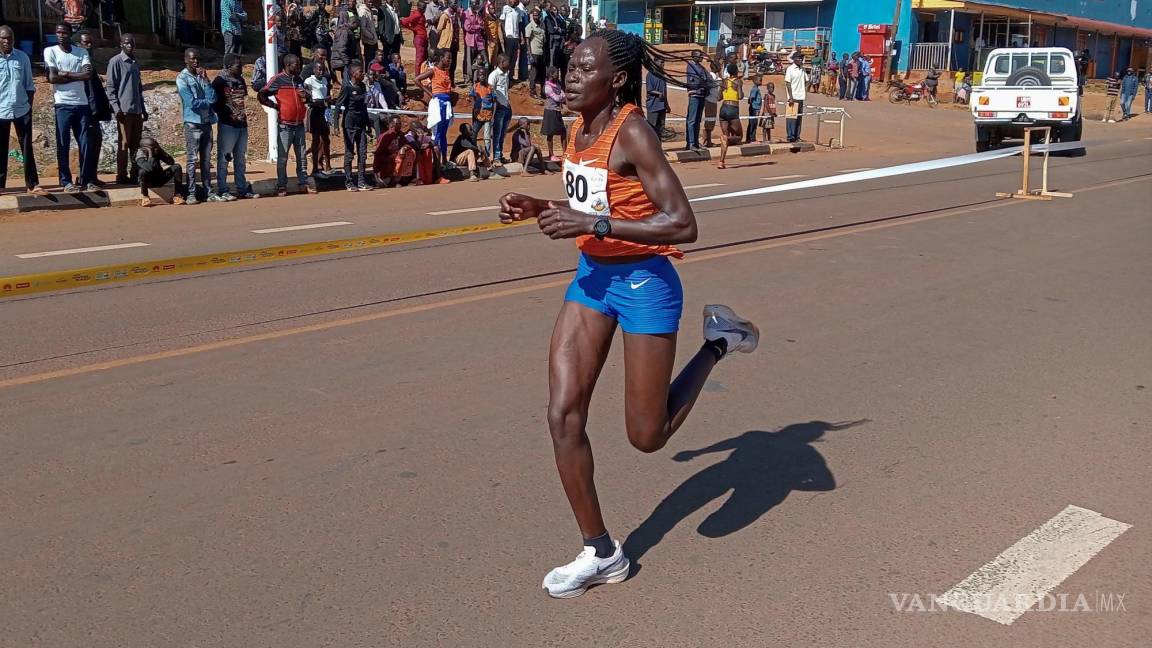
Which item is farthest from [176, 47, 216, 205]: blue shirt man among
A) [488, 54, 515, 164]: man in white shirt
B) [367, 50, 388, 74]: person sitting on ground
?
[488, 54, 515, 164]: man in white shirt

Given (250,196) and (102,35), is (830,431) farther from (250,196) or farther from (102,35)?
(102,35)

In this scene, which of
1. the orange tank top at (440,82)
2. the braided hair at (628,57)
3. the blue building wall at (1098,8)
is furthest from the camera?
the blue building wall at (1098,8)

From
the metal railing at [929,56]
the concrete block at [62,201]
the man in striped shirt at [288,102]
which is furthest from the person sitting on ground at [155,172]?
the metal railing at [929,56]

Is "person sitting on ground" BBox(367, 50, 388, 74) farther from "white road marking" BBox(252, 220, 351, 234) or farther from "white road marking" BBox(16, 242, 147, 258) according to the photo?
"white road marking" BBox(16, 242, 147, 258)

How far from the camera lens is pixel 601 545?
11.9ft

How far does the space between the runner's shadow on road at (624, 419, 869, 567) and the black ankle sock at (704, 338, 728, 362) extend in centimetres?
61

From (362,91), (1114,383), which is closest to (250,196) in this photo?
(362,91)

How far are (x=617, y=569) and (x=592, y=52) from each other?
174cm

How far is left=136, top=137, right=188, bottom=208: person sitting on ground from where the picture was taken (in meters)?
13.6

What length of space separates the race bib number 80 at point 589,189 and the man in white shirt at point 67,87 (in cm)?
1128

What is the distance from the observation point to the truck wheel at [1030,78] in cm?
2461

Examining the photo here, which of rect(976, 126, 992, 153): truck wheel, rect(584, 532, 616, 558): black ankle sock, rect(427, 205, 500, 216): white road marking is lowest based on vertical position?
rect(427, 205, 500, 216): white road marking

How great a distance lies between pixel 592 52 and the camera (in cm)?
371

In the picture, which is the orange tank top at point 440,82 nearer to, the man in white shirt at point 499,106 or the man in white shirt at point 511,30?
the man in white shirt at point 499,106
